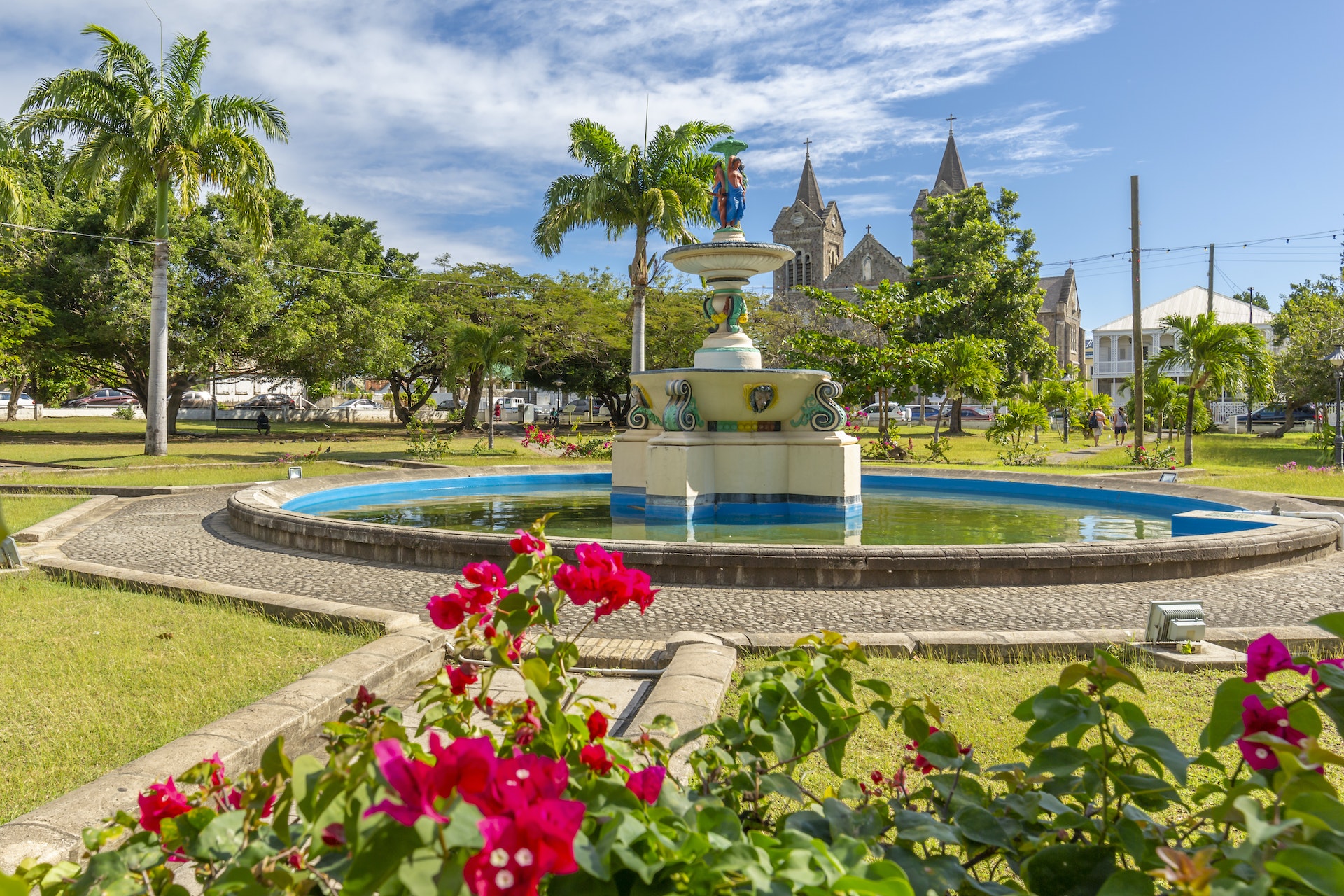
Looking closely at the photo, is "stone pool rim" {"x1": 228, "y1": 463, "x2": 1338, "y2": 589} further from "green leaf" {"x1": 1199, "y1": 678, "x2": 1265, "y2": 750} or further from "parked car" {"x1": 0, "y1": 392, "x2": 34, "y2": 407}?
"parked car" {"x1": 0, "y1": 392, "x2": 34, "y2": 407}

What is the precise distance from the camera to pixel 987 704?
13.3 feet

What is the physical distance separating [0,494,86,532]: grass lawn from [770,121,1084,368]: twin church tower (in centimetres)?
5921

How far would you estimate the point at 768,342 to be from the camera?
40.3 m

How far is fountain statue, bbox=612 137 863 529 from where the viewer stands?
1075 cm

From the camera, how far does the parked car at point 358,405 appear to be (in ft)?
160

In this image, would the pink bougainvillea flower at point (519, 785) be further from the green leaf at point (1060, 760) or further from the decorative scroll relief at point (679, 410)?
the decorative scroll relief at point (679, 410)

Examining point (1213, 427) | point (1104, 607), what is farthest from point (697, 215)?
point (1213, 427)

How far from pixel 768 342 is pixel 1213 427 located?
82.7ft

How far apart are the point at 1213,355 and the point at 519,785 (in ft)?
82.3

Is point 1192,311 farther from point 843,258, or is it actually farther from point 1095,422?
point 1095,422

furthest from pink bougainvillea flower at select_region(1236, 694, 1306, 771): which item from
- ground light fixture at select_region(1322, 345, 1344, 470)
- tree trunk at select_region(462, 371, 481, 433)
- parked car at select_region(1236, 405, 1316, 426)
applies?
parked car at select_region(1236, 405, 1316, 426)

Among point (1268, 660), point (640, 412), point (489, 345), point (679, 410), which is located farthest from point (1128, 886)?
point (489, 345)

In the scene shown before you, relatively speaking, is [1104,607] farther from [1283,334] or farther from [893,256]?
[893,256]

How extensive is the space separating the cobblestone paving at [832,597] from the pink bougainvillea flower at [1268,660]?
418 cm
